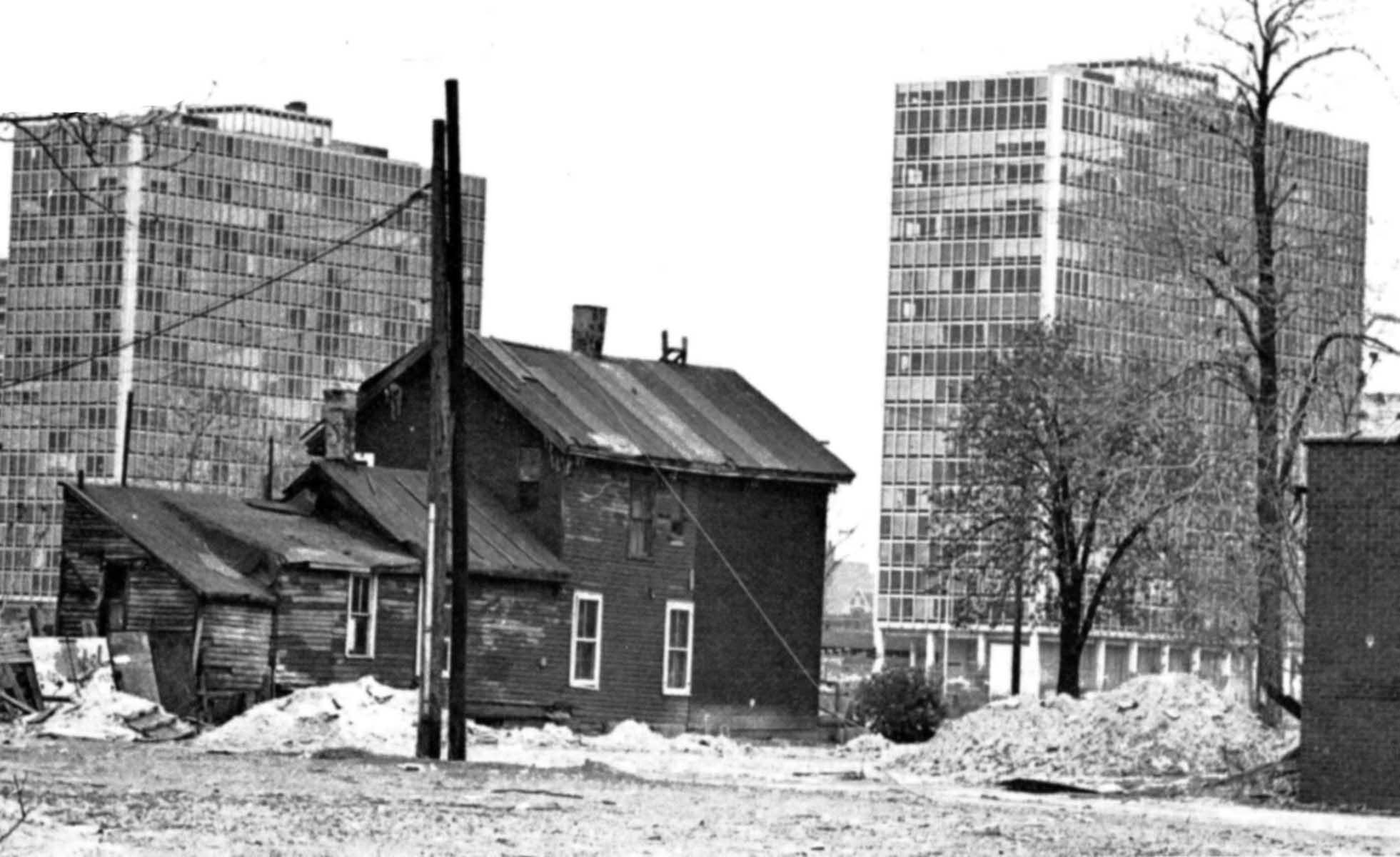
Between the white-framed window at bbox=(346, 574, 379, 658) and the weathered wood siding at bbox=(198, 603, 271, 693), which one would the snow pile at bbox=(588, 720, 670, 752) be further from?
the weathered wood siding at bbox=(198, 603, 271, 693)

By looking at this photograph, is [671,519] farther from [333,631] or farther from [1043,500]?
[1043,500]

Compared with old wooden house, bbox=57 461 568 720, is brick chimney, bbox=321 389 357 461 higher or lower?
higher

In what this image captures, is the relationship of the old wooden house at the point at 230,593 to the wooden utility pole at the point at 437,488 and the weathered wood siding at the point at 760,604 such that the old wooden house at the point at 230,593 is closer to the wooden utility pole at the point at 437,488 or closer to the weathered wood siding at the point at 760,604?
the weathered wood siding at the point at 760,604

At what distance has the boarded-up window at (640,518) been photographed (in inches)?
2549

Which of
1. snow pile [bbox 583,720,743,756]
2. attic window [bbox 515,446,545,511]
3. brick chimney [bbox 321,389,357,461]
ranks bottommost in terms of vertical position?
snow pile [bbox 583,720,743,756]

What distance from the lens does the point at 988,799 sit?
39906 millimetres

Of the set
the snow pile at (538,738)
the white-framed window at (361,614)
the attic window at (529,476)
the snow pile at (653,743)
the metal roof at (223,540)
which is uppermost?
the attic window at (529,476)

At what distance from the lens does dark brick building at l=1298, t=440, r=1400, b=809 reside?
39.1 meters

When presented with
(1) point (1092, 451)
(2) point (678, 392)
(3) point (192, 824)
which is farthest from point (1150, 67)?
(3) point (192, 824)

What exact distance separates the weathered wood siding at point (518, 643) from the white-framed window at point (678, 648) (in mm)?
3383

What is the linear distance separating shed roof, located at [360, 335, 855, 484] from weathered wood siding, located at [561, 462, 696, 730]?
0.83 metres

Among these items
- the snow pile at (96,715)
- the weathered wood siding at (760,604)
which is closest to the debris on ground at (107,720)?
the snow pile at (96,715)

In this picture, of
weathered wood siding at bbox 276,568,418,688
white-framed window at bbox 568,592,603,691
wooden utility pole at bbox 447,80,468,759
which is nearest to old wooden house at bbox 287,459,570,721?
white-framed window at bbox 568,592,603,691

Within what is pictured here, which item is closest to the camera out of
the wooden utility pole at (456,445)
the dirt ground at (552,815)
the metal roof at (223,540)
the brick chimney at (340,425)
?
the dirt ground at (552,815)
